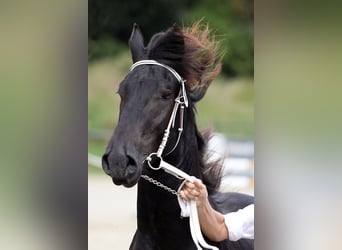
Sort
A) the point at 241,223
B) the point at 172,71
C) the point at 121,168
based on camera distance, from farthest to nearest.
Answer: the point at 241,223
the point at 172,71
the point at 121,168

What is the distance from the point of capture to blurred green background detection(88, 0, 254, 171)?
2297mm

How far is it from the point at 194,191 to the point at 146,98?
1.45 feet

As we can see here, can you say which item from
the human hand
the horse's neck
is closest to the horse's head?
the horse's neck

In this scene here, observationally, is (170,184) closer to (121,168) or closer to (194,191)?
(194,191)

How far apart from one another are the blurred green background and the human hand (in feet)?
0.80

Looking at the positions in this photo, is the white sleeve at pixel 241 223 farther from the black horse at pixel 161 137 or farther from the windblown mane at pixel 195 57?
the windblown mane at pixel 195 57

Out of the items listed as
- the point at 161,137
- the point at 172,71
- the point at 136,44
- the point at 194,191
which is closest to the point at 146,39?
the point at 136,44

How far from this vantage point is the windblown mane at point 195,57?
2.21 m

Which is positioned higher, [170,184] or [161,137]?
[161,137]

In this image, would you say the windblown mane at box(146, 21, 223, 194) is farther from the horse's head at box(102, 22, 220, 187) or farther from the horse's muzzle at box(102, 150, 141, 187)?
the horse's muzzle at box(102, 150, 141, 187)

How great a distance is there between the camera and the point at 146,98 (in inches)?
83.6
